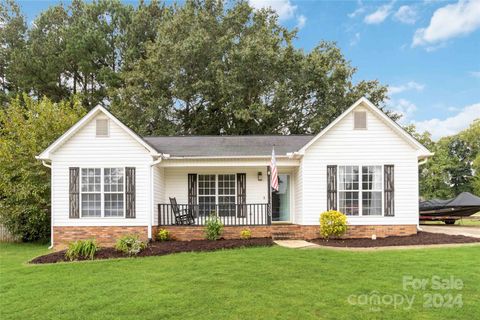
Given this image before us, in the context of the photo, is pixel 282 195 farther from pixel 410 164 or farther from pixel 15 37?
pixel 15 37

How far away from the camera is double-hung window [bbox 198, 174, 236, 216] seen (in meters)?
14.0

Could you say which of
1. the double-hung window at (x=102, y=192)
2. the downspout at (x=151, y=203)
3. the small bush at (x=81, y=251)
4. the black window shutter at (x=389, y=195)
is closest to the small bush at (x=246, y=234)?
the downspout at (x=151, y=203)

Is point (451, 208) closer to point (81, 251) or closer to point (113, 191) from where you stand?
point (113, 191)

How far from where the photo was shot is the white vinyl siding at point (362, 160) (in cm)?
1223

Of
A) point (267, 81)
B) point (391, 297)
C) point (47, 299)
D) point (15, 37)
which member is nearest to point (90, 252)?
point (47, 299)

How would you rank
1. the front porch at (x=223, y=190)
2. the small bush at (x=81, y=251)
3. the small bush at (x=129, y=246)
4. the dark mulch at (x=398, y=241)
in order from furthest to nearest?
1. the front porch at (x=223, y=190)
2. the dark mulch at (x=398, y=241)
3. the small bush at (x=129, y=246)
4. the small bush at (x=81, y=251)

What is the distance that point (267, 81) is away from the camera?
2422cm

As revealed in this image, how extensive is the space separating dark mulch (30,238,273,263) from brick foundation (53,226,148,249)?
79cm

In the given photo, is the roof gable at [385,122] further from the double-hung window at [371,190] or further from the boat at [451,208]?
the boat at [451,208]

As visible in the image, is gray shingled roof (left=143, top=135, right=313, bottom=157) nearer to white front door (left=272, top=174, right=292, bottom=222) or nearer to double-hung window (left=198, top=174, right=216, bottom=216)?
double-hung window (left=198, top=174, right=216, bottom=216)

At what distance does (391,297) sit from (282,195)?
909 cm

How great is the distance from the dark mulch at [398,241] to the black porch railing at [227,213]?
7.71 feet

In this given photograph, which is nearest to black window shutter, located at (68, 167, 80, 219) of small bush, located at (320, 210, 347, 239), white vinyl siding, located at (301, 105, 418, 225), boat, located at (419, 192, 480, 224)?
white vinyl siding, located at (301, 105, 418, 225)

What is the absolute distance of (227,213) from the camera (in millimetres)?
13930
